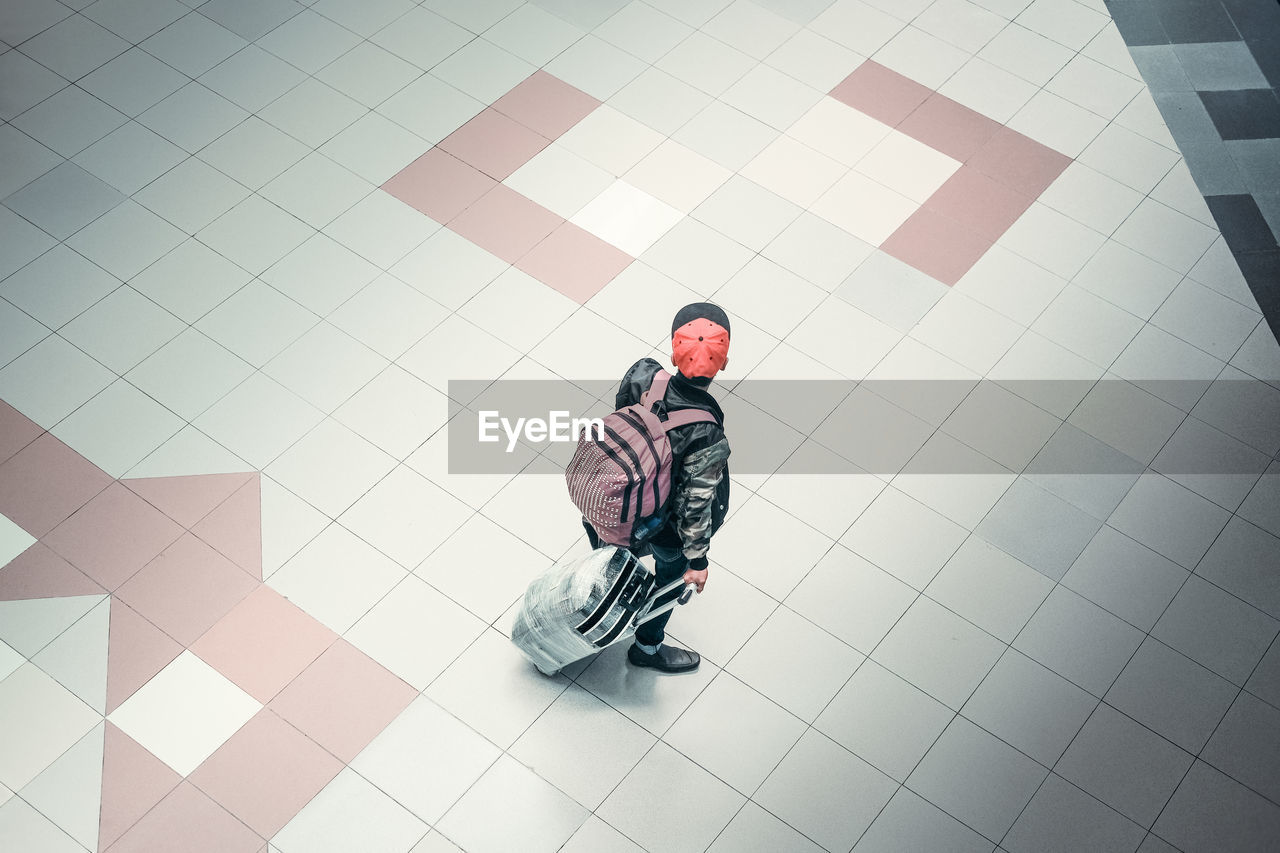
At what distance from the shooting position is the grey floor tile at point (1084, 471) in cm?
536

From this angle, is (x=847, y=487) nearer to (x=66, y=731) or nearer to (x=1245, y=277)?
(x=1245, y=277)

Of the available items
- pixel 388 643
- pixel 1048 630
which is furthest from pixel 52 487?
pixel 1048 630

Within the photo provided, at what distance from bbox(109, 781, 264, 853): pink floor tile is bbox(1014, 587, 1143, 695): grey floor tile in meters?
3.18

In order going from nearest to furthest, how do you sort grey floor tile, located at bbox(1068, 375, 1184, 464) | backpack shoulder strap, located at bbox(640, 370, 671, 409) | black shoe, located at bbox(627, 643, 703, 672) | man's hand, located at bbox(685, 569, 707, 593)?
backpack shoulder strap, located at bbox(640, 370, 671, 409) → man's hand, located at bbox(685, 569, 707, 593) → black shoe, located at bbox(627, 643, 703, 672) → grey floor tile, located at bbox(1068, 375, 1184, 464)

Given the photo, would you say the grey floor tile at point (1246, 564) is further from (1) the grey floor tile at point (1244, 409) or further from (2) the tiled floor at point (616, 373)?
(1) the grey floor tile at point (1244, 409)

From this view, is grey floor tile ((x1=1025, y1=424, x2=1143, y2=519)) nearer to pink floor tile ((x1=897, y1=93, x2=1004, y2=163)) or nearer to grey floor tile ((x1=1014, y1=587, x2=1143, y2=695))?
grey floor tile ((x1=1014, y1=587, x2=1143, y2=695))

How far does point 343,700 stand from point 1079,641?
3.07 meters

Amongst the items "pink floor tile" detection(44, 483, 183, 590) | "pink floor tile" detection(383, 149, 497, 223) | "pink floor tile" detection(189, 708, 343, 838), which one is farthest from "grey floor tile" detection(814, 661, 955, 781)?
"pink floor tile" detection(383, 149, 497, 223)

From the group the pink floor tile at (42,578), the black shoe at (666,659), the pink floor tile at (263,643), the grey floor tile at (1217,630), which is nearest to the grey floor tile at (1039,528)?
the grey floor tile at (1217,630)

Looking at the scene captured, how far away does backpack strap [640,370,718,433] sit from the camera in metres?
3.79

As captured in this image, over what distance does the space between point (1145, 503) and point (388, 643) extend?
3471 millimetres

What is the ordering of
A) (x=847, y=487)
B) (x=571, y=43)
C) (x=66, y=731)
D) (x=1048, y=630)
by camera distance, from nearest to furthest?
1. (x=66, y=731)
2. (x=1048, y=630)
3. (x=847, y=487)
4. (x=571, y=43)

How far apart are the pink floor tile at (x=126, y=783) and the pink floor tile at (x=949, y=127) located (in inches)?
204

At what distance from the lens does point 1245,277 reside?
20.6ft
